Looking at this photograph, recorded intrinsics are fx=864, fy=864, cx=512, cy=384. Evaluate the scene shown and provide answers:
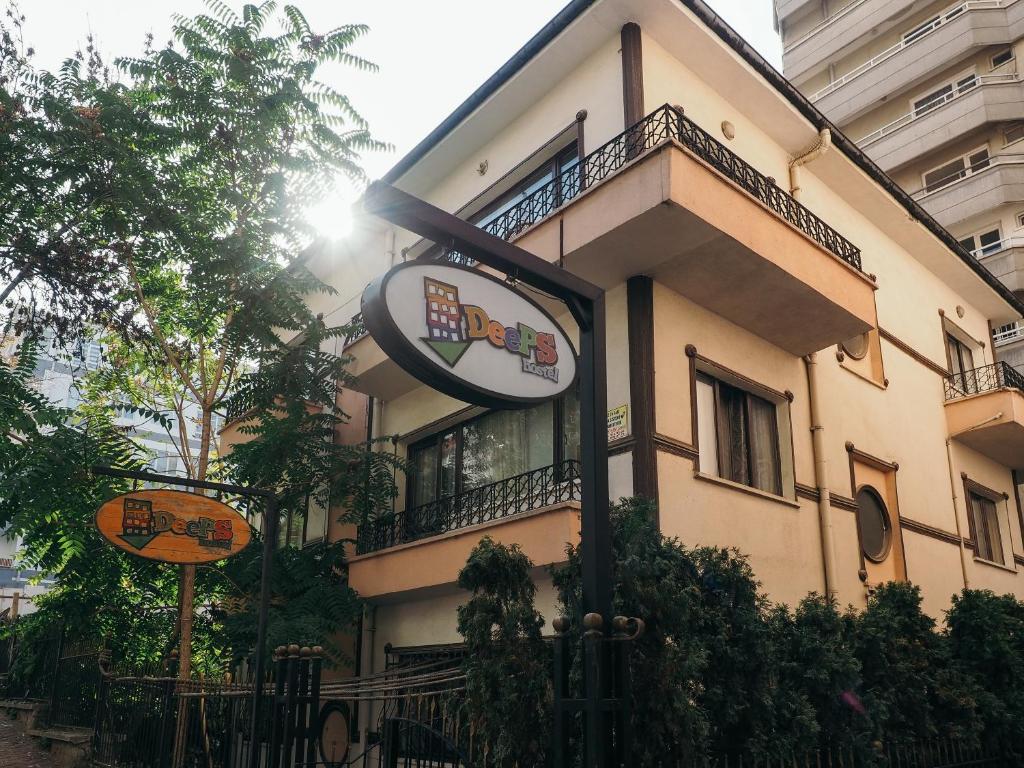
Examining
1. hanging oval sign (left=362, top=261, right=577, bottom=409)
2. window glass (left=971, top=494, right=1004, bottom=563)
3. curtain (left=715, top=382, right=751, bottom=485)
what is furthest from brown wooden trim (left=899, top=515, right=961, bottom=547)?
hanging oval sign (left=362, top=261, right=577, bottom=409)

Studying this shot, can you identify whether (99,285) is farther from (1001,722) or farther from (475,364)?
(1001,722)

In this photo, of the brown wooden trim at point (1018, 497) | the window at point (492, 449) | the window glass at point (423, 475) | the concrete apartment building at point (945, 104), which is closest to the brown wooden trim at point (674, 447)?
the window at point (492, 449)

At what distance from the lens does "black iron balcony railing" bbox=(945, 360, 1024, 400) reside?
60.1ft

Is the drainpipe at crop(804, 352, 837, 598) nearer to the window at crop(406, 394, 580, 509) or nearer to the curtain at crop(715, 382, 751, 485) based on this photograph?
the curtain at crop(715, 382, 751, 485)

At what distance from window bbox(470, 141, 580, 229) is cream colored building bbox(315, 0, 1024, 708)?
0.05m

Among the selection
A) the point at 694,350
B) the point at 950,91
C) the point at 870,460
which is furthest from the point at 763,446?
the point at 950,91

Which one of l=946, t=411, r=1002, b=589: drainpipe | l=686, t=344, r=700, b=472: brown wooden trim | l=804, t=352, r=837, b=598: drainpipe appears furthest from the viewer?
l=946, t=411, r=1002, b=589: drainpipe

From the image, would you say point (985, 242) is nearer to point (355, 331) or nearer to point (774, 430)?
point (774, 430)

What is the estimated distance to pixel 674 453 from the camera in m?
10.9

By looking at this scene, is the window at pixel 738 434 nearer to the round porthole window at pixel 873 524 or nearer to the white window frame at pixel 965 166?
the round porthole window at pixel 873 524

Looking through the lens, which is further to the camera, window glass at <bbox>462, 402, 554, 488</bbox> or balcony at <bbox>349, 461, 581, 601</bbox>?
window glass at <bbox>462, 402, 554, 488</bbox>

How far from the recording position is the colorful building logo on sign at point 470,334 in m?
4.85

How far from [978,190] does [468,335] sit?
2872 centimetres

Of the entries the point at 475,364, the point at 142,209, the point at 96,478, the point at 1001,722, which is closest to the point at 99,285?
the point at 142,209
